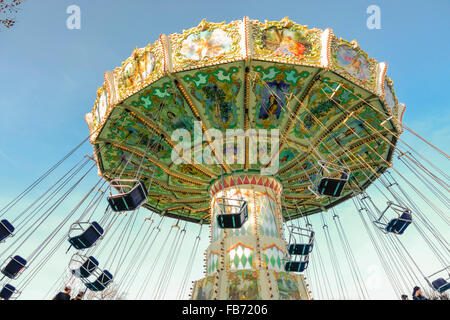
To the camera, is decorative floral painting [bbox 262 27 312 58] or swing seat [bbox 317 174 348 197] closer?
swing seat [bbox 317 174 348 197]

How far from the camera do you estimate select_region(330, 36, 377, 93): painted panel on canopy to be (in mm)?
9484

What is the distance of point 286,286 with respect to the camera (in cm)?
969

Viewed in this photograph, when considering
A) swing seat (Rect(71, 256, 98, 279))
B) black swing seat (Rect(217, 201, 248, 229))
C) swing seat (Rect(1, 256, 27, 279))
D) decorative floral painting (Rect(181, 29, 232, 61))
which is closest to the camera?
black swing seat (Rect(217, 201, 248, 229))

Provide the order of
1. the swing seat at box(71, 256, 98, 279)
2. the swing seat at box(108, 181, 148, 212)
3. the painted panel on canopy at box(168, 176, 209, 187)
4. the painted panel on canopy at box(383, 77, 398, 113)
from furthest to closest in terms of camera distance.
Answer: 1. the painted panel on canopy at box(168, 176, 209, 187)
2. the painted panel on canopy at box(383, 77, 398, 113)
3. the swing seat at box(71, 256, 98, 279)
4. the swing seat at box(108, 181, 148, 212)

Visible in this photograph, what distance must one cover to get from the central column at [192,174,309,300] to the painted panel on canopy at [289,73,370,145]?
2207 millimetres

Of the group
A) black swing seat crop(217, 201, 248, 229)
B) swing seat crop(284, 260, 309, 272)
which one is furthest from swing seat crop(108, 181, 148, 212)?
swing seat crop(284, 260, 309, 272)

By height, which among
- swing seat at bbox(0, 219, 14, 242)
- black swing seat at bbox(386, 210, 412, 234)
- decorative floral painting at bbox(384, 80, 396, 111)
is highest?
decorative floral painting at bbox(384, 80, 396, 111)

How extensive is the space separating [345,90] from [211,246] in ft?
21.1

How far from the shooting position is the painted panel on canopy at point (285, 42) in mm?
9188

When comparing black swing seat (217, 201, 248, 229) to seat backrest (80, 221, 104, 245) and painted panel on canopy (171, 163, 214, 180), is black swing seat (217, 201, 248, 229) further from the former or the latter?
painted panel on canopy (171, 163, 214, 180)

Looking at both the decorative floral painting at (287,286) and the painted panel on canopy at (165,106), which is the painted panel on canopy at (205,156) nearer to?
the painted panel on canopy at (165,106)
